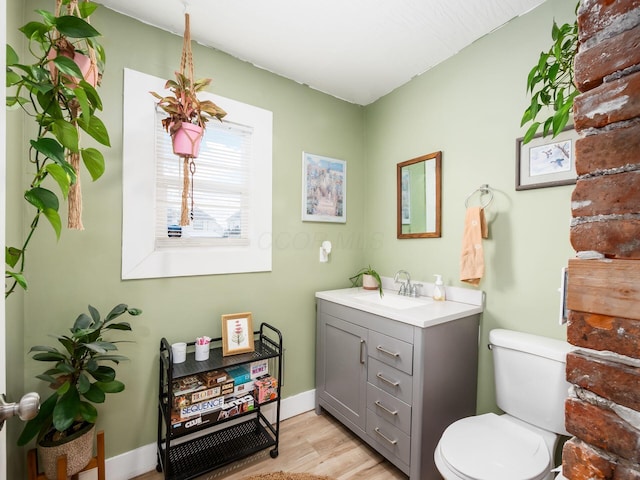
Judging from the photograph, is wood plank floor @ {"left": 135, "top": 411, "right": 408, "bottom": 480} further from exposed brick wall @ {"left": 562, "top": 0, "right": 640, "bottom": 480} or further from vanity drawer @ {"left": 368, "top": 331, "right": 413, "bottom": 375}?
exposed brick wall @ {"left": 562, "top": 0, "right": 640, "bottom": 480}

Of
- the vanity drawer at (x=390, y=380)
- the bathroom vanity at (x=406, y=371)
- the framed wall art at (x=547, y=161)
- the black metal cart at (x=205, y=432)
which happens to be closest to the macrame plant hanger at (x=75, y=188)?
the black metal cart at (x=205, y=432)

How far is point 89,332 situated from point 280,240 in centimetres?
123

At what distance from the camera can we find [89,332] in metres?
1.26

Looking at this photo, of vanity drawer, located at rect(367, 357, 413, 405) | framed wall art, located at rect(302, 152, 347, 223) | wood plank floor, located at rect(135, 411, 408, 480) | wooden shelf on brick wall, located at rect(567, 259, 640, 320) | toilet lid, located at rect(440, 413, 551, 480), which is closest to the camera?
wooden shelf on brick wall, located at rect(567, 259, 640, 320)

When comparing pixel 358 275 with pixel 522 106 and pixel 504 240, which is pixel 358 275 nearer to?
pixel 504 240

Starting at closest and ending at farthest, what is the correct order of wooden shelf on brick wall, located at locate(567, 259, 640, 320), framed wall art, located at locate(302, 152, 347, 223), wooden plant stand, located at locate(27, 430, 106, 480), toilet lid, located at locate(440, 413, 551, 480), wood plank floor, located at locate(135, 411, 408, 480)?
wooden shelf on brick wall, located at locate(567, 259, 640, 320), toilet lid, located at locate(440, 413, 551, 480), wooden plant stand, located at locate(27, 430, 106, 480), wood plank floor, located at locate(135, 411, 408, 480), framed wall art, located at locate(302, 152, 347, 223)

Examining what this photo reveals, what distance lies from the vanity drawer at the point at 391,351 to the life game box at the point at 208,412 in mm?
808

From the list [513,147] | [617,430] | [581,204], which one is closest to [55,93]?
[581,204]

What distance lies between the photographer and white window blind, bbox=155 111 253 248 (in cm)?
176

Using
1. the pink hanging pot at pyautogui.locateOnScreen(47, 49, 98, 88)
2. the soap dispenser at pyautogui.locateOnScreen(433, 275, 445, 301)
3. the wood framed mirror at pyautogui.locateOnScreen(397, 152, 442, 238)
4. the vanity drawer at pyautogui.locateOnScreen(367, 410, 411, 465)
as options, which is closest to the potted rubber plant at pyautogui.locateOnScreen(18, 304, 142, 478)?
the pink hanging pot at pyautogui.locateOnScreen(47, 49, 98, 88)

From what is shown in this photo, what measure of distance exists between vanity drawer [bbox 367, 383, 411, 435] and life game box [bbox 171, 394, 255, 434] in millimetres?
716

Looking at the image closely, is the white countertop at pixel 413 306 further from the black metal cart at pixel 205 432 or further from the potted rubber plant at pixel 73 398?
the potted rubber plant at pixel 73 398

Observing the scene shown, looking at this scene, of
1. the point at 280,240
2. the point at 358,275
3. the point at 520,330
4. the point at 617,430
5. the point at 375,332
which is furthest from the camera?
the point at 358,275

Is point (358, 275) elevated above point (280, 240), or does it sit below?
below
